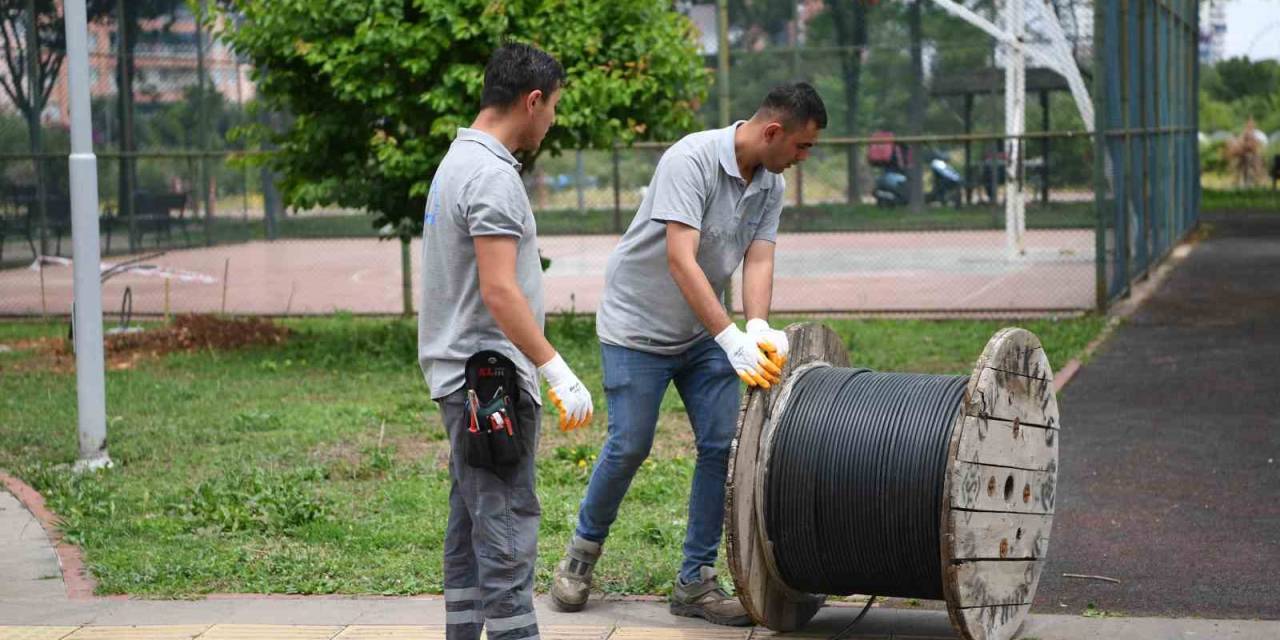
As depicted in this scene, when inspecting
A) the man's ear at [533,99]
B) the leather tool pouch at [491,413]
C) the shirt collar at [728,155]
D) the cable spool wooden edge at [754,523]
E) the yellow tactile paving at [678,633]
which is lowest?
the yellow tactile paving at [678,633]

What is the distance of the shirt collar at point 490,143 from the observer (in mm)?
4523

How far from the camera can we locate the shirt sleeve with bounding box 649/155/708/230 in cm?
538

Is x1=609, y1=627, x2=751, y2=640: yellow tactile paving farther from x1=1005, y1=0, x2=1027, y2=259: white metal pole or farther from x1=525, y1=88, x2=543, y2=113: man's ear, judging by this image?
x1=1005, y1=0, x2=1027, y2=259: white metal pole

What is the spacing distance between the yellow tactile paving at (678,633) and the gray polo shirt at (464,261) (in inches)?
51.5

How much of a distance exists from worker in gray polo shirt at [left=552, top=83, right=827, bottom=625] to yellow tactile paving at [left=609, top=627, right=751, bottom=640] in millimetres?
70

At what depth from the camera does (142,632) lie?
18.6ft

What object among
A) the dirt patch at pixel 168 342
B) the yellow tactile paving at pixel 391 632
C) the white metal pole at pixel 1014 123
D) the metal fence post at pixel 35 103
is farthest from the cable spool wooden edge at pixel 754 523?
the white metal pole at pixel 1014 123

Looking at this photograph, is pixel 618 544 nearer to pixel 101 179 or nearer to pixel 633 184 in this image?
pixel 101 179

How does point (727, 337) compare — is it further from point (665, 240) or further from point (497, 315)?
point (497, 315)

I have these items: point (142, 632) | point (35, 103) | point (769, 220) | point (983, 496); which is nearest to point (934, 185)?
point (35, 103)

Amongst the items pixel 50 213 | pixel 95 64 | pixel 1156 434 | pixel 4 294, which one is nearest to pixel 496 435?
pixel 1156 434

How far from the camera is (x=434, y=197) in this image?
4.54 metres

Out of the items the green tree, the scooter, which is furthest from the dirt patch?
the scooter

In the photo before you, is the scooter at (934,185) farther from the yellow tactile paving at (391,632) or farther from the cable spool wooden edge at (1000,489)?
the yellow tactile paving at (391,632)
